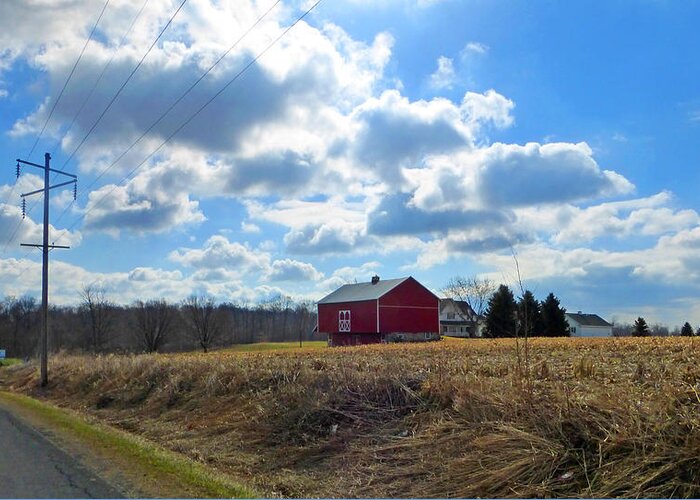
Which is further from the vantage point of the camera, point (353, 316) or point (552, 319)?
point (353, 316)

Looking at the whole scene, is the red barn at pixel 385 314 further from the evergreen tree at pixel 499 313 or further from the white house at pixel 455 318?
the white house at pixel 455 318

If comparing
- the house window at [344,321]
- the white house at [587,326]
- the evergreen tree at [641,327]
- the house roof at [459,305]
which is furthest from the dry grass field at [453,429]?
the white house at [587,326]

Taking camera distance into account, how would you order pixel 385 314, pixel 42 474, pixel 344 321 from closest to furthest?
pixel 42 474 → pixel 385 314 → pixel 344 321

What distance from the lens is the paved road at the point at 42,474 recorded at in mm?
8523

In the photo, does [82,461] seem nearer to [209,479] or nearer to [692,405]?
[209,479]

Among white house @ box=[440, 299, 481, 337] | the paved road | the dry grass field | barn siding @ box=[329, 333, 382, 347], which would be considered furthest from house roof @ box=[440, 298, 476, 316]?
the paved road

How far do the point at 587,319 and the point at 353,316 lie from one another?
206 ft

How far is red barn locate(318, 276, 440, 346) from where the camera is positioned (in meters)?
65.0

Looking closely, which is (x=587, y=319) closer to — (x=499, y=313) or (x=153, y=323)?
(x=499, y=313)

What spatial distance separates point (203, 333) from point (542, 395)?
99098 millimetres

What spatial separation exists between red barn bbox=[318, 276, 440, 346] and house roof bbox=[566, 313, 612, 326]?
5267cm

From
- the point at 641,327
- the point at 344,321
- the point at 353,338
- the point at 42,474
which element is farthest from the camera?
the point at 344,321

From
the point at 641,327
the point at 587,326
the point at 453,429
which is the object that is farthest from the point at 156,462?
the point at 587,326

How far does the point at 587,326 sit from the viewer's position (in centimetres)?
11231
